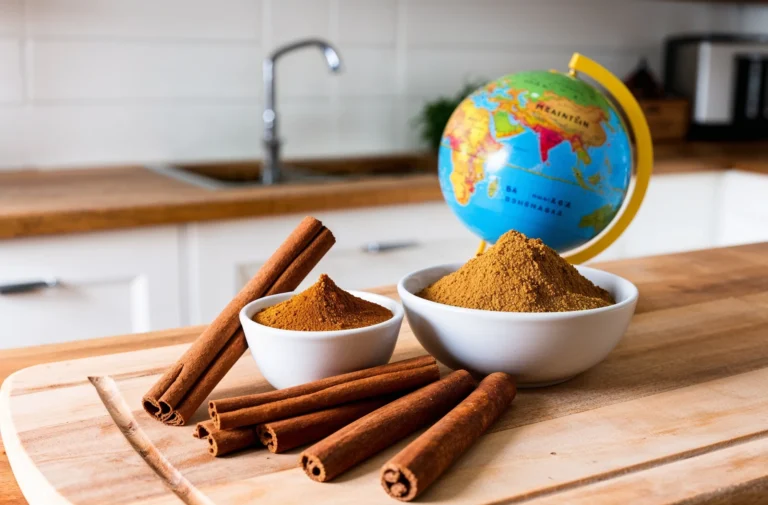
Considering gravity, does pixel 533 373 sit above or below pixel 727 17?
below

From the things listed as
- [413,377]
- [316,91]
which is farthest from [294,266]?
[316,91]

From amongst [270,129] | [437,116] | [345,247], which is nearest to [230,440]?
[345,247]

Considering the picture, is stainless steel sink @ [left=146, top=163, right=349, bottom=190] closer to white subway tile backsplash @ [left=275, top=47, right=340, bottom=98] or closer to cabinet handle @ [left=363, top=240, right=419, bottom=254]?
white subway tile backsplash @ [left=275, top=47, right=340, bottom=98]

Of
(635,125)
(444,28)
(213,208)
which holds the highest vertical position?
(444,28)

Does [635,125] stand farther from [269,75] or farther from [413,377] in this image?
[269,75]

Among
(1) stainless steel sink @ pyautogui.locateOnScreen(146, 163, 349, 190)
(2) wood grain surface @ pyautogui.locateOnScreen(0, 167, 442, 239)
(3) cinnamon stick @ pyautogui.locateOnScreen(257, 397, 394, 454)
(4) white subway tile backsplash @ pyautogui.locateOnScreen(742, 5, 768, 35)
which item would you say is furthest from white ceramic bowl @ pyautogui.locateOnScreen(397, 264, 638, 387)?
(4) white subway tile backsplash @ pyautogui.locateOnScreen(742, 5, 768, 35)
